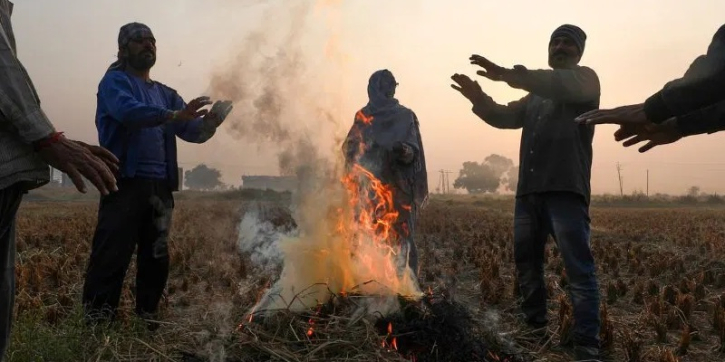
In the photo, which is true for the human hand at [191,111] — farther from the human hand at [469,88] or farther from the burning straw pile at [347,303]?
the human hand at [469,88]

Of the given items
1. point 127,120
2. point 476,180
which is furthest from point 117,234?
point 476,180

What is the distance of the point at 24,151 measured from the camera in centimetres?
211

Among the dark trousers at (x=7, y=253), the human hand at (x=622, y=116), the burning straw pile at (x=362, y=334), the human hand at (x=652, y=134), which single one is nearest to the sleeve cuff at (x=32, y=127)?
the dark trousers at (x=7, y=253)

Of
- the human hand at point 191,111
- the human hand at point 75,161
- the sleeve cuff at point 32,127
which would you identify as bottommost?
the human hand at point 75,161

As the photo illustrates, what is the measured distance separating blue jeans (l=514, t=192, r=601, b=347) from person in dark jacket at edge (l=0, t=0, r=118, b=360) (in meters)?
3.11

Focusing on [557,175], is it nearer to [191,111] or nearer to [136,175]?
[191,111]

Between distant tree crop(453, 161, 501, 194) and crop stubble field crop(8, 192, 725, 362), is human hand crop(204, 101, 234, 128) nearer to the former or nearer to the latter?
crop stubble field crop(8, 192, 725, 362)

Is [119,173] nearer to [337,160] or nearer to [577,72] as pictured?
[337,160]

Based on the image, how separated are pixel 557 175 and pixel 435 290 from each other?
2.38 meters

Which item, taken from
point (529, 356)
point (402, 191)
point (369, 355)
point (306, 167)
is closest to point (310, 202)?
point (306, 167)

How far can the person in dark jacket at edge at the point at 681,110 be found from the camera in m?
2.26

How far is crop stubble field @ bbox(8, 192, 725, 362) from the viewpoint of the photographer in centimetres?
326

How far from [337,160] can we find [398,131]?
2.24 feet

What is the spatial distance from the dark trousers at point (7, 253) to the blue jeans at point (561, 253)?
3.39m
